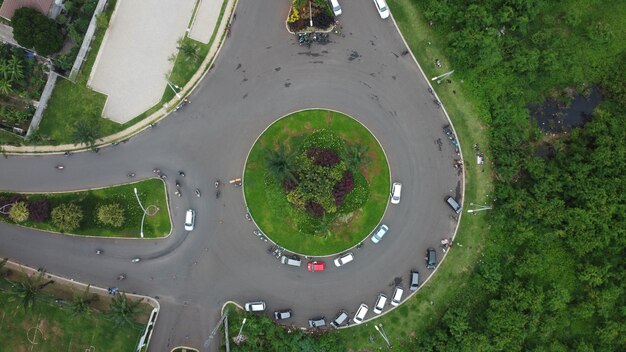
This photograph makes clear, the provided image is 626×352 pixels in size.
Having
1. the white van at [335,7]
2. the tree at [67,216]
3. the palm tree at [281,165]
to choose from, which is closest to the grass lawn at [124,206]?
the tree at [67,216]

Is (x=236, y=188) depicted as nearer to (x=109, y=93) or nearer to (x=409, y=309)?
(x=109, y=93)

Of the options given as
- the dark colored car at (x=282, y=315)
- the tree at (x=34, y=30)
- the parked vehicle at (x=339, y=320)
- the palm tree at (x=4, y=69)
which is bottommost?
the dark colored car at (x=282, y=315)

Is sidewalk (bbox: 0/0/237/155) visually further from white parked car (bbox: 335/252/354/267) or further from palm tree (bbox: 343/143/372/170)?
white parked car (bbox: 335/252/354/267)

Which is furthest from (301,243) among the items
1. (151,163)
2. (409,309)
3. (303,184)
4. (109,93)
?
(109,93)

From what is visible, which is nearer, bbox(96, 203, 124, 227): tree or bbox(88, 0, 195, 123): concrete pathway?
bbox(96, 203, 124, 227): tree

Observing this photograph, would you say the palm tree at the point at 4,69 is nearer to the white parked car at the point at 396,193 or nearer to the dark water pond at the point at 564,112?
the white parked car at the point at 396,193

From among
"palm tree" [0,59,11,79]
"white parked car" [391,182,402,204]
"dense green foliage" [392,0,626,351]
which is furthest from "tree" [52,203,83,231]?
"dense green foliage" [392,0,626,351]
